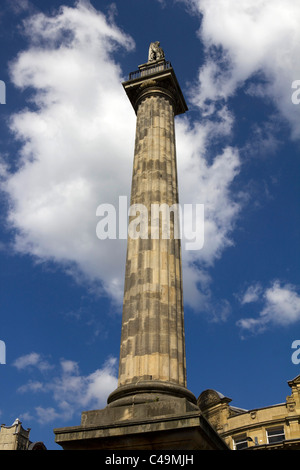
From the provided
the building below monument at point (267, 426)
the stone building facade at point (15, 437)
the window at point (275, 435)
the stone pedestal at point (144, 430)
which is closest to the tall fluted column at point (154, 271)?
the stone pedestal at point (144, 430)

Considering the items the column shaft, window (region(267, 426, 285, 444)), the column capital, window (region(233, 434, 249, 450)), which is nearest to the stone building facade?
window (region(233, 434, 249, 450))

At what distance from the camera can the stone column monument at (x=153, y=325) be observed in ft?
34.6

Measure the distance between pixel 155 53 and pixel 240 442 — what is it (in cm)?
2868

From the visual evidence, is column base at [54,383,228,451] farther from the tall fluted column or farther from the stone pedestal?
the tall fluted column

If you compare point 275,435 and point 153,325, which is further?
point 275,435

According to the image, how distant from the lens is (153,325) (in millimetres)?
13281

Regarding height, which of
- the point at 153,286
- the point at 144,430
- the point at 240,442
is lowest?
the point at 144,430

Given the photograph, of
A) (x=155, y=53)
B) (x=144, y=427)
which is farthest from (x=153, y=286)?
(x=155, y=53)

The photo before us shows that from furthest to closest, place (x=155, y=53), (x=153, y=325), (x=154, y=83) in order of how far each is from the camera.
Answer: (x=155, y=53)
(x=154, y=83)
(x=153, y=325)

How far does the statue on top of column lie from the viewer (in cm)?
2208

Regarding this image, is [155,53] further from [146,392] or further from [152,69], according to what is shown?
[146,392]
